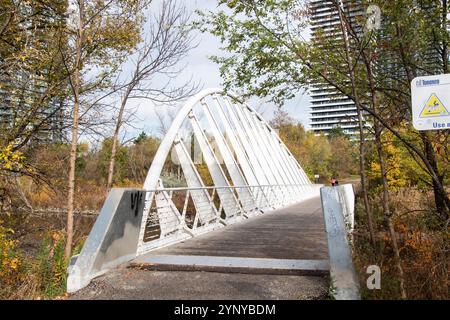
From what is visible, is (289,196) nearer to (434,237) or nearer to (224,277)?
(434,237)

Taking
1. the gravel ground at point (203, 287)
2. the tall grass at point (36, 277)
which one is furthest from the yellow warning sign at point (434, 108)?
the tall grass at point (36, 277)

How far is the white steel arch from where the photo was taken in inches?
243

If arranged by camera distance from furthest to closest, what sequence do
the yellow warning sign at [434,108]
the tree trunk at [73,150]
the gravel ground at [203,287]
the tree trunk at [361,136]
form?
the tree trunk at [73,150] < the tree trunk at [361,136] < the gravel ground at [203,287] < the yellow warning sign at [434,108]

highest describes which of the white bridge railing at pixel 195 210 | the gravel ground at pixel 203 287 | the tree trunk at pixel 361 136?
→ the tree trunk at pixel 361 136

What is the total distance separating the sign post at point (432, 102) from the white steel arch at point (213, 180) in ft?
11.8

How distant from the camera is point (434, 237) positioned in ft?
19.8

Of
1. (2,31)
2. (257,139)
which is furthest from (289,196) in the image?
(2,31)

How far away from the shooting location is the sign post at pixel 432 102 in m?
2.81

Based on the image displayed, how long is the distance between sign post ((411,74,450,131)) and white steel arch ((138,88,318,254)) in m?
3.59

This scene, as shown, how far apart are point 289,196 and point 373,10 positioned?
1749 centimetres

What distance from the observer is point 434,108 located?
2844mm

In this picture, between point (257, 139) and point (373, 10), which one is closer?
point (373, 10)

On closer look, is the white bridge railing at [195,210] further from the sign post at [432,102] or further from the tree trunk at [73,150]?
the sign post at [432,102]

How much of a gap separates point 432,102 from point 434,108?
0.05m
